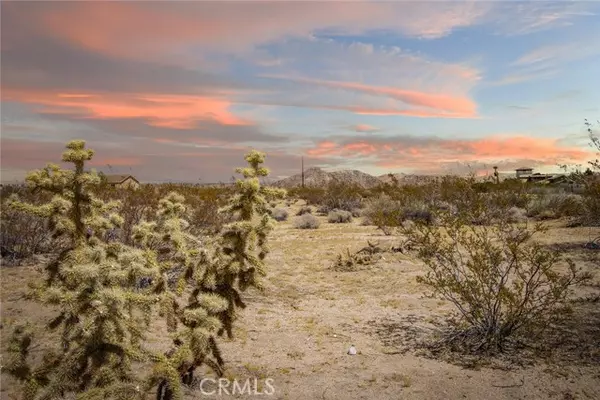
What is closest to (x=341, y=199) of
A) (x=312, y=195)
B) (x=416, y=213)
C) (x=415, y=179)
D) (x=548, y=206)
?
(x=312, y=195)

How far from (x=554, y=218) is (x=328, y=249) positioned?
12.6 m

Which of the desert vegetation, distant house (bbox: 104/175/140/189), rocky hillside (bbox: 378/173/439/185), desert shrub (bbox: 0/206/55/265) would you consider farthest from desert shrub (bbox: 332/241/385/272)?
rocky hillside (bbox: 378/173/439/185)

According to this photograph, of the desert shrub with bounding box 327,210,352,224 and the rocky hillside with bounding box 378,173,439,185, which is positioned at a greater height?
the rocky hillside with bounding box 378,173,439,185

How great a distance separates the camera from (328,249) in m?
14.5

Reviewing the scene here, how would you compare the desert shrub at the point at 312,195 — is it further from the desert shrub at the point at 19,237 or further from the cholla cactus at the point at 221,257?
the cholla cactus at the point at 221,257

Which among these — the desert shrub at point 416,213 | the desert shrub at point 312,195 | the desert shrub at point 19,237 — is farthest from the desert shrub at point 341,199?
the desert shrub at point 19,237

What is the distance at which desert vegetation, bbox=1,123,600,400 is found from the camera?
12.3ft

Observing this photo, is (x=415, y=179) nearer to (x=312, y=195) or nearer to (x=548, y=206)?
(x=312, y=195)

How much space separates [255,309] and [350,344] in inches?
95.3

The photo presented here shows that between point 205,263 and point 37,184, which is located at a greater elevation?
point 37,184

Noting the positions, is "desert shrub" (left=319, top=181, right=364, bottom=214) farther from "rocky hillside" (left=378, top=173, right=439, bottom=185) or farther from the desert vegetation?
the desert vegetation

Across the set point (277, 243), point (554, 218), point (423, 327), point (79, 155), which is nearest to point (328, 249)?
point (277, 243)

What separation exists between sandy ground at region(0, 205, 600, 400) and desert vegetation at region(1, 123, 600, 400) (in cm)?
4

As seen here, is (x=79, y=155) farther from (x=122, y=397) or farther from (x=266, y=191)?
(x=122, y=397)
